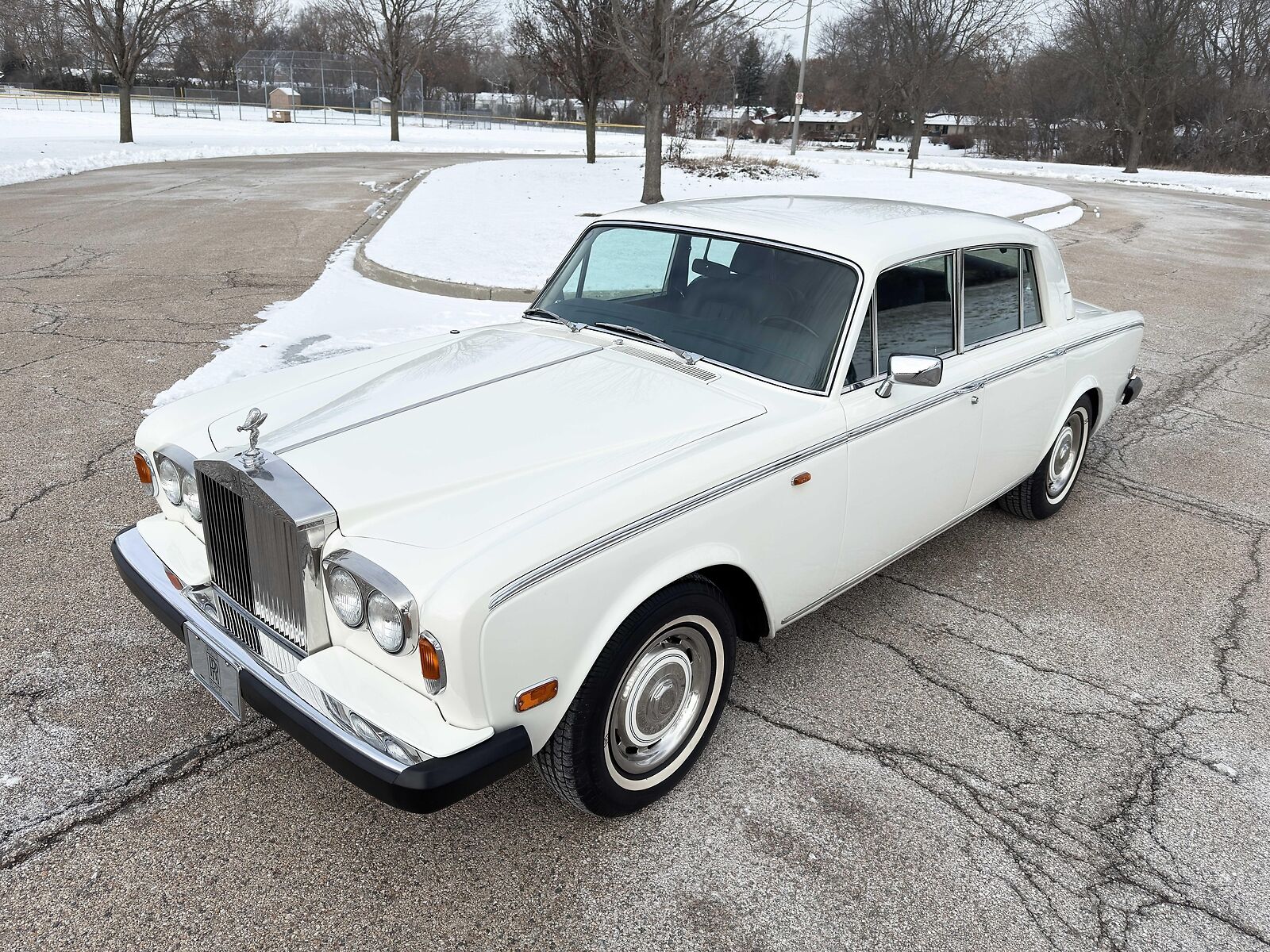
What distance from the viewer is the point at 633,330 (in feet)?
11.7

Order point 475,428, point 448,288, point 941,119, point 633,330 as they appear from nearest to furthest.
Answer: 1. point 475,428
2. point 633,330
3. point 448,288
4. point 941,119

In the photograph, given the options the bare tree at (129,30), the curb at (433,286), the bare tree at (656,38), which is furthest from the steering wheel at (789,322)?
the bare tree at (129,30)

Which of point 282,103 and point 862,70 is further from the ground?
point 862,70

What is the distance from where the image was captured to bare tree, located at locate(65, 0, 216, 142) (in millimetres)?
27344

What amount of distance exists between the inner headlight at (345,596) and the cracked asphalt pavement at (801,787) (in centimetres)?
75

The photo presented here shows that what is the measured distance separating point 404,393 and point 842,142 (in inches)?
2810

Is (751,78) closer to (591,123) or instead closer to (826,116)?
(826,116)

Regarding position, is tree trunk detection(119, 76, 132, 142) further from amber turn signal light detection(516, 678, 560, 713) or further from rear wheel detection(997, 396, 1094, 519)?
amber turn signal light detection(516, 678, 560, 713)

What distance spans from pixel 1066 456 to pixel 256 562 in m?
4.24

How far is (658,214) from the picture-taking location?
3873 mm

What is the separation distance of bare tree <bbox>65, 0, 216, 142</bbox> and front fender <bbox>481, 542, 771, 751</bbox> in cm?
3169

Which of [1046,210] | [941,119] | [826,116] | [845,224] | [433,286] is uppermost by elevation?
[941,119]

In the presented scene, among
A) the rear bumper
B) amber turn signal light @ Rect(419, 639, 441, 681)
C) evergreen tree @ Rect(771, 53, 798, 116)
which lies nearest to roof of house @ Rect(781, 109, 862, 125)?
evergreen tree @ Rect(771, 53, 798, 116)

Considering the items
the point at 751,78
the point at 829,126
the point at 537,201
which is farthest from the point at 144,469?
the point at 751,78
